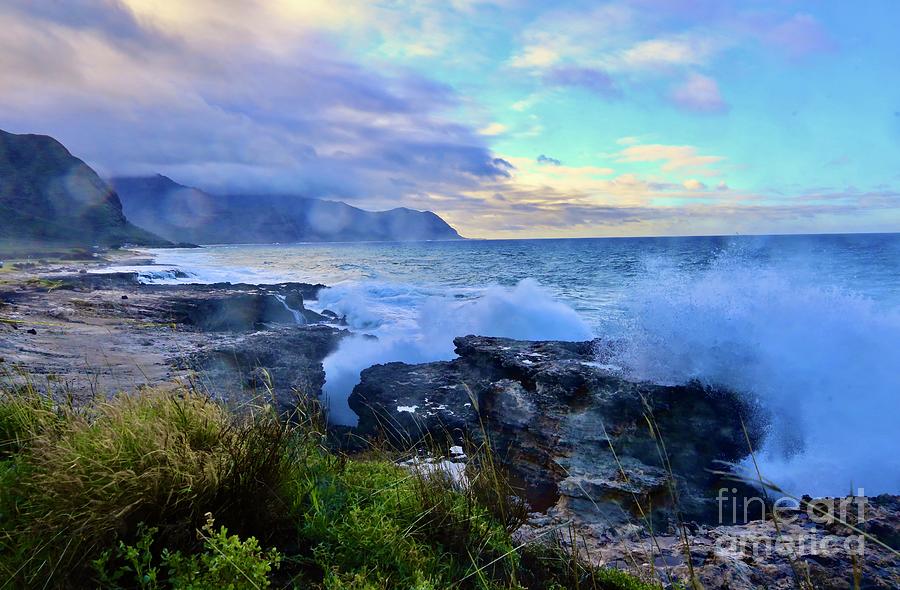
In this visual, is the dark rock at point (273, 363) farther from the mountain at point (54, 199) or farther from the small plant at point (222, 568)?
the mountain at point (54, 199)

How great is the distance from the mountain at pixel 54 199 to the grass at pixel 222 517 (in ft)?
275

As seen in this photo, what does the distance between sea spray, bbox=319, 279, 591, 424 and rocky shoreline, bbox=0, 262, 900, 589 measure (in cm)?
70

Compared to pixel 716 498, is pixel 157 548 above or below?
above

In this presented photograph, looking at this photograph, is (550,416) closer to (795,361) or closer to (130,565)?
(130,565)

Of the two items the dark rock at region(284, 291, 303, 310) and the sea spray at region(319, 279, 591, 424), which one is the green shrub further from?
the dark rock at region(284, 291, 303, 310)

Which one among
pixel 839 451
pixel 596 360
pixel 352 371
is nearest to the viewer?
pixel 839 451

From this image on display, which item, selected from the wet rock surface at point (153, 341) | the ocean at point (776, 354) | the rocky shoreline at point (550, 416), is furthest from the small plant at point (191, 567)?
the ocean at point (776, 354)

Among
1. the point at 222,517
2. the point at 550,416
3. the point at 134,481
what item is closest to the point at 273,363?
the point at 550,416

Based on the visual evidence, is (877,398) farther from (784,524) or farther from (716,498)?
(784,524)

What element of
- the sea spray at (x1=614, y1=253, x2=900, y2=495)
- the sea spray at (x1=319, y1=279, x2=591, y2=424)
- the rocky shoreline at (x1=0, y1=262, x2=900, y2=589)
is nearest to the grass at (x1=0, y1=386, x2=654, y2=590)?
the rocky shoreline at (x1=0, y1=262, x2=900, y2=589)

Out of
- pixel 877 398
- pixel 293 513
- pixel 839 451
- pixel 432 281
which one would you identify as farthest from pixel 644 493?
pixel 432 281

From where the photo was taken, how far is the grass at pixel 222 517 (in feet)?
7.48

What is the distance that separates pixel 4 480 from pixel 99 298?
14382mm

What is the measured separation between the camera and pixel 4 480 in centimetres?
268
